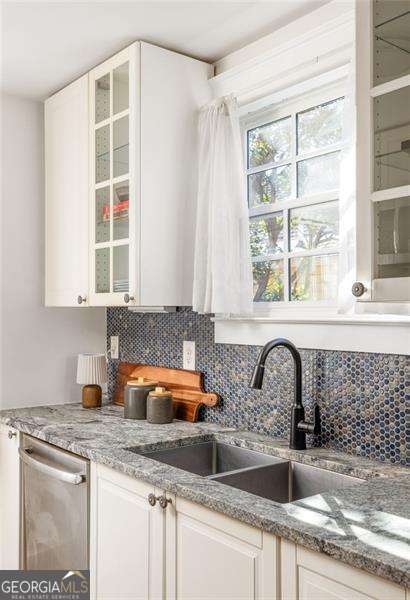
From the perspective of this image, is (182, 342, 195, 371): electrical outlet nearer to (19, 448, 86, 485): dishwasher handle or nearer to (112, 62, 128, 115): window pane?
(19, 448, 86, 485): dishwasher handle

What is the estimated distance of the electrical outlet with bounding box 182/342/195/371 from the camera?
2566mm

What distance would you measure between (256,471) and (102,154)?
152cm

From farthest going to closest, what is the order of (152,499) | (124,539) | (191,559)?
(124,539) → (152,499) → (191,559)

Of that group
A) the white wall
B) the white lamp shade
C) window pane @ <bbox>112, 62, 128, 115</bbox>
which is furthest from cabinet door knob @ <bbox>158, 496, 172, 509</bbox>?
window pane @ <bbox>112, 62, 128, 115</bbox>

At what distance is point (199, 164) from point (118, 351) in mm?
1168

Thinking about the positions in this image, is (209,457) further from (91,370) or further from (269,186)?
(269,186)

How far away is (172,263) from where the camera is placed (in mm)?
2391

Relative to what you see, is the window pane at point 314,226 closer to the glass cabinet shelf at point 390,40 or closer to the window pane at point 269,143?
the window pane at point 269,143

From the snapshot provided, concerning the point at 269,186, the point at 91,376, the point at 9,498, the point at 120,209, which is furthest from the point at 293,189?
the point at 9,498

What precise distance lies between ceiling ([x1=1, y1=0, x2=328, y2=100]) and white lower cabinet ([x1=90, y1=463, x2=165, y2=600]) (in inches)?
64.2

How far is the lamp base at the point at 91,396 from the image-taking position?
2857mm

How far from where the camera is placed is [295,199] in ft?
7.43

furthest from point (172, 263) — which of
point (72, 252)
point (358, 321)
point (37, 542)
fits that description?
point (37, 542)

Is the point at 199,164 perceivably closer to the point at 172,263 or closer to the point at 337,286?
the point at 172,263
